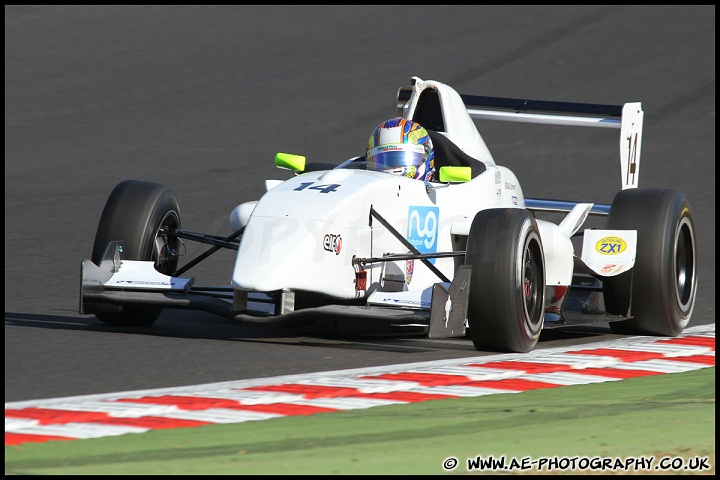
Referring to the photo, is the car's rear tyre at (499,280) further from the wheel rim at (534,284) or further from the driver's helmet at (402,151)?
the driver's helmet at (402,151)

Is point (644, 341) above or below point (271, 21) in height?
below

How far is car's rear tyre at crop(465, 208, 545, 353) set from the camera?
7.20m

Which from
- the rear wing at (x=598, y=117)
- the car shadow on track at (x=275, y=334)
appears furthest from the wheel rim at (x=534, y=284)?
the rear wing at (x=598, y=117)

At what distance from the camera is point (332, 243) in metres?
7.36

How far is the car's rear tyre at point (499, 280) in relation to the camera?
7.20 metres

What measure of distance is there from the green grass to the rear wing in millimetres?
4098

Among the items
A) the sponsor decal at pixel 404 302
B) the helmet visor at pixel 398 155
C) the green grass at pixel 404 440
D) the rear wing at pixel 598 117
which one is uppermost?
the rear wing at pixel 598 117

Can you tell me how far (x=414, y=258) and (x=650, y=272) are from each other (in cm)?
173

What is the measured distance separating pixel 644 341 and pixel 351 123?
10300mm

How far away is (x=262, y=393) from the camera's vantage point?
6.12 metres

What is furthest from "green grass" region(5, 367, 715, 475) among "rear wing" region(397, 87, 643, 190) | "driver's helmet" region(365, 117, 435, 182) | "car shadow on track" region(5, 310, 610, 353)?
"rear wing" region(397, 87, 643, 190)

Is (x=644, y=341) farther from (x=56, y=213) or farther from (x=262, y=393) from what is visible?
(x=56, y=213)

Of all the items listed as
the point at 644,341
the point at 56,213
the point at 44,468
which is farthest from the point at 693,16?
the point at 44,468

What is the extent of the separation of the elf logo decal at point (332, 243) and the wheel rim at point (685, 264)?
2.54 meters
